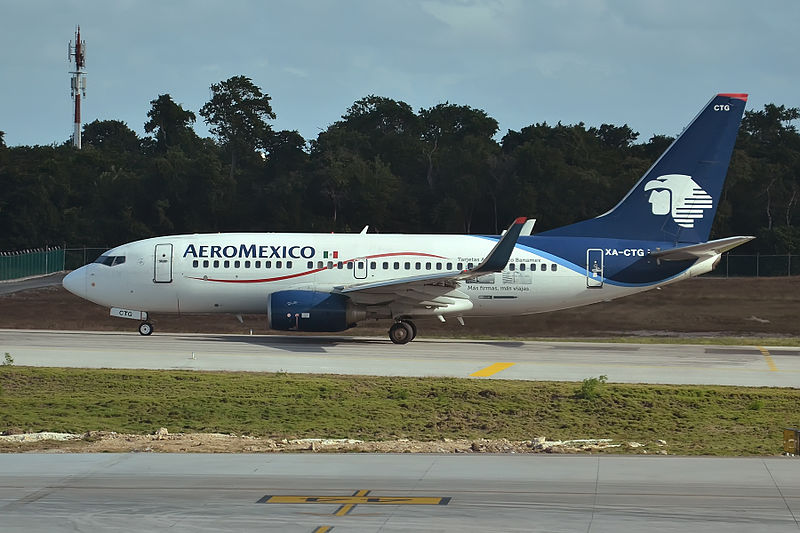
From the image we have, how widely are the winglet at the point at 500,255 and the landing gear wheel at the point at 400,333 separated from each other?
371 centimetres

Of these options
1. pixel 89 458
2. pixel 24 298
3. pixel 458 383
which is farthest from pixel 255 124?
pixel 89 458

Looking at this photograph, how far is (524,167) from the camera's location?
216ft

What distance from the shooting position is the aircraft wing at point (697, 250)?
34906 millimetres

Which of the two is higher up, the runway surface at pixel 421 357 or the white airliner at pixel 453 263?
the white airliner at pixel 453 263

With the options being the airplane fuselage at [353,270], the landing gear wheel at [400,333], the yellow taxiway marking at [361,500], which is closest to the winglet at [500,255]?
the airplane fuselage at [353,270]

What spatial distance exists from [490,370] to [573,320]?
70.5ft

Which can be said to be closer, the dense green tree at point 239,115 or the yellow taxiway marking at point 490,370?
the yellow taxiway marking at point 490,370

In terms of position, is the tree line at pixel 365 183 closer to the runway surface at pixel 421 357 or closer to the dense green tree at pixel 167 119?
the dense green tree at pixel 167 119

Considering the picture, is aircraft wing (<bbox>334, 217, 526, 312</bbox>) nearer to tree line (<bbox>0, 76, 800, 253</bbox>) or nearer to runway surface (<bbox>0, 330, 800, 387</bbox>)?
runway surface (<bbox>0, 330, 800, 387</bbox>)

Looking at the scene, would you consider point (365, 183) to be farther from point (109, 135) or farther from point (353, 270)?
point (109, 135)

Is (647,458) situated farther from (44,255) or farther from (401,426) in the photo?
(44,255)

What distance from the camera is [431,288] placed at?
35.2 m

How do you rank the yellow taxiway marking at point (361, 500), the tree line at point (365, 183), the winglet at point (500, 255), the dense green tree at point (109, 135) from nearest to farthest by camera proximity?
the yellow taxiway marking at point (361, 500) → the winglet at point (500, 255) → the tree line at point (365, 183) → the dense green tree at point (109, 135)

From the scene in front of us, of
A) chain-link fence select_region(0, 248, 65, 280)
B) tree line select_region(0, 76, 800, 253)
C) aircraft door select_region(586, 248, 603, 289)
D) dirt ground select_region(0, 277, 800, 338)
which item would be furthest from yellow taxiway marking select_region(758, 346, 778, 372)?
chain-link fence select_region(0, 248, 65, 280)
